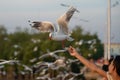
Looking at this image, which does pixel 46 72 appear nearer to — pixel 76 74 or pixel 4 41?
pixel 76 74

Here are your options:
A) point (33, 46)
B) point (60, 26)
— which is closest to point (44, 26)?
point (60, 26)

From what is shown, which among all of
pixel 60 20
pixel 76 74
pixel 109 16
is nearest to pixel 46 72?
pixel 76 74

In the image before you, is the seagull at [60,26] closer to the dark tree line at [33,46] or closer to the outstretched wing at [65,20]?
the outstretched wing at [65,20]

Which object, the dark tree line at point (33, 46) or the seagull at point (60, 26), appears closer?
the seagull at point (60, 26)

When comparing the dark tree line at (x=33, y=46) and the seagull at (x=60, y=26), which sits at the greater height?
the seagull at (x=60, y=26)

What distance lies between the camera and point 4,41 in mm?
31422

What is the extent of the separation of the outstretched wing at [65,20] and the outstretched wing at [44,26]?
10 centimetres

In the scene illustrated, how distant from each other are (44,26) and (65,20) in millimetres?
235

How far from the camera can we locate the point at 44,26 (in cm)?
518

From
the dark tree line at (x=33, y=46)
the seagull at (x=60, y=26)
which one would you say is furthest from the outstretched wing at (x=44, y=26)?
the dark tree line at (x=33, y=46)

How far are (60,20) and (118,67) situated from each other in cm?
116

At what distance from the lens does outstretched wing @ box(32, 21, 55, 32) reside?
514cm

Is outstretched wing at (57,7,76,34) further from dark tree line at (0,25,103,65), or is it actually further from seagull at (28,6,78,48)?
dark tree line at (0,25,103,65)

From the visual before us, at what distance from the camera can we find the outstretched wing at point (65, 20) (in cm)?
520
